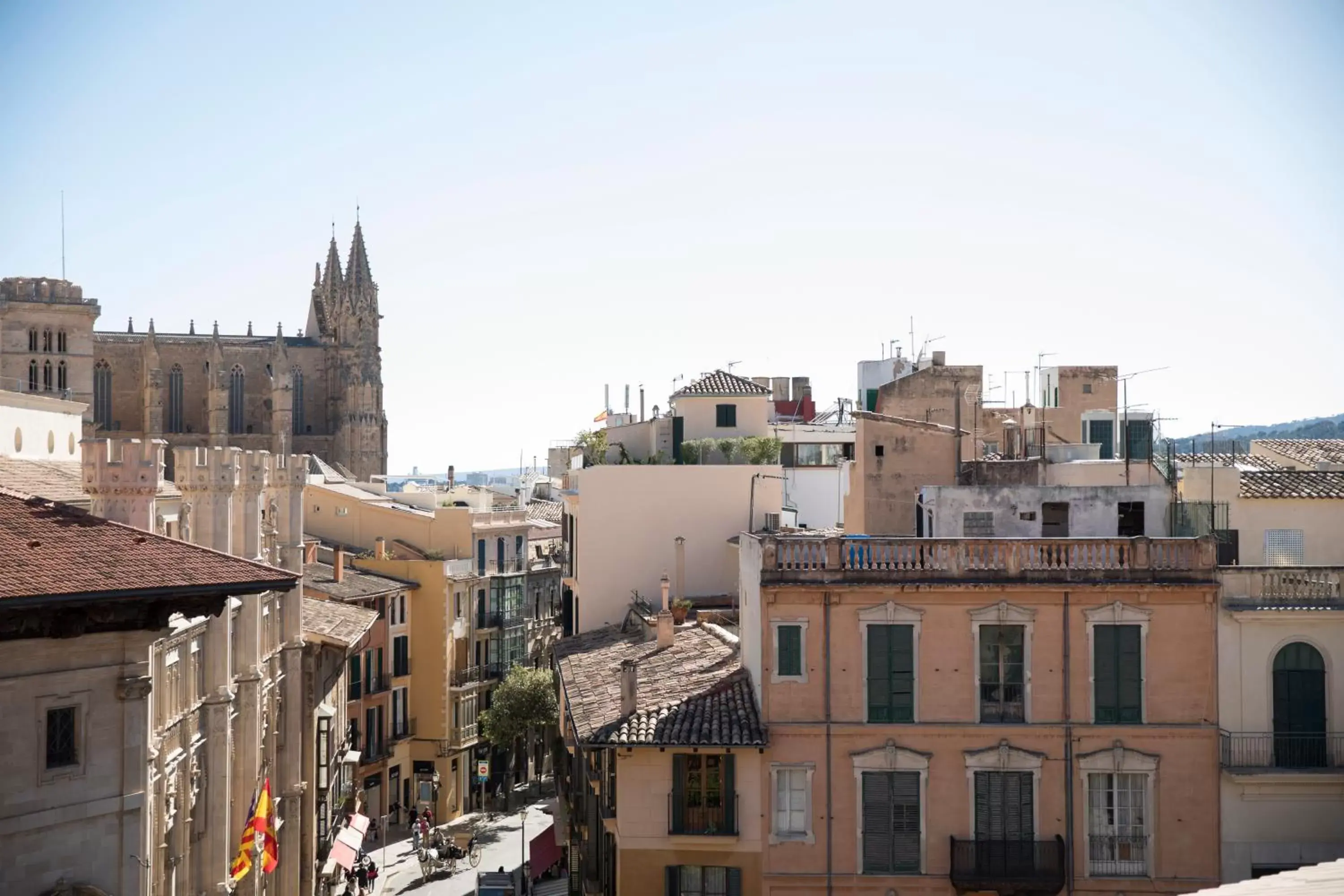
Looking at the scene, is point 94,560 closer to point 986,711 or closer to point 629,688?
point 629,688

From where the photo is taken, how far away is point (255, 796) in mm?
30141

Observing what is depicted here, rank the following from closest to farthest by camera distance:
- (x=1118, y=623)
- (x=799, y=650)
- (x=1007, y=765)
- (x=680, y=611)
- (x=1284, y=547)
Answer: (x=1007, y=765) < (x=1118, y=623) < (x=799, y=650) < (x=1284, y=547) < (x=680, y=611)

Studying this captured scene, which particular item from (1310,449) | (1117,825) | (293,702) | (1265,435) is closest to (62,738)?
(1117,825)

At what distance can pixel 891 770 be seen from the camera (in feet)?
86.6

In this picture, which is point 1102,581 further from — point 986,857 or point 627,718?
point 627,718

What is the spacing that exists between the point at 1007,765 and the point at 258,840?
14.0 meters

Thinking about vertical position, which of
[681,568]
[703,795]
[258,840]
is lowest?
[258,840]

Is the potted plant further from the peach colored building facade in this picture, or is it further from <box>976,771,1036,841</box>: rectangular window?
<box>976,771,1036,841</box>: rectangular window

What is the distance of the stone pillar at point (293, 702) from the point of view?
3712 centimetres

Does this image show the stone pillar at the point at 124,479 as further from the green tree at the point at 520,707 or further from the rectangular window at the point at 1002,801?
the green tree at the point at 520,707

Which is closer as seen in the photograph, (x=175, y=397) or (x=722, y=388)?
(x=722, y=388)

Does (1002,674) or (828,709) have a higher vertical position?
(1002,674)

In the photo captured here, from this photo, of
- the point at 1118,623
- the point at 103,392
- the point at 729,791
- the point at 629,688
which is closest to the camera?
the point at 729,791

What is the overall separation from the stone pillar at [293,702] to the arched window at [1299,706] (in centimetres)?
2250
